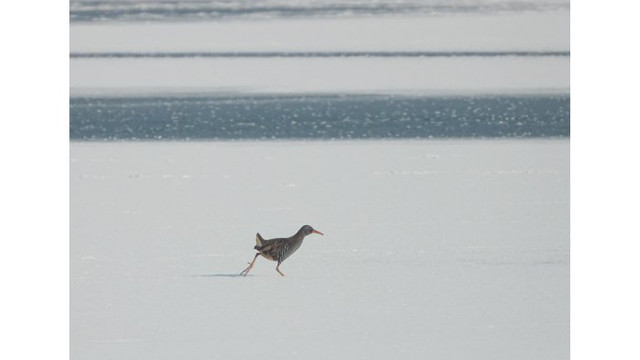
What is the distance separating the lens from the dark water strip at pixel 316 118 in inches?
154

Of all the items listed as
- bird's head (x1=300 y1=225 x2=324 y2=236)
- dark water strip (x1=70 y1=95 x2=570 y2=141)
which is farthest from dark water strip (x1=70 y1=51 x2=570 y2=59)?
bird's head (x1=300 y1=225 x2=324 y2=236)

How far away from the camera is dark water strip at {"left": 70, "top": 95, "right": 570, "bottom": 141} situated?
3.91m

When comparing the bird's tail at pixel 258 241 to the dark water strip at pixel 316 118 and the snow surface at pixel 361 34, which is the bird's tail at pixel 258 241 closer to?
the dark water strip at pixel 316 118

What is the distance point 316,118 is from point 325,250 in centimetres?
42

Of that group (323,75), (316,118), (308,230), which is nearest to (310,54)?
(323,75)

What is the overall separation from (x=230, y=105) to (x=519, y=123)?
893mm

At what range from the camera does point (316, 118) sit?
396 cm

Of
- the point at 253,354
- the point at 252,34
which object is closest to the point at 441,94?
the point at 252,34

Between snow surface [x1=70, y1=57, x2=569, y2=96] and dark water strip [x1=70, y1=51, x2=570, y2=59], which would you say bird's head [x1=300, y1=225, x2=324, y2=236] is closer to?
snow surface [x1=70, y1=57, x2=569, y2=96]

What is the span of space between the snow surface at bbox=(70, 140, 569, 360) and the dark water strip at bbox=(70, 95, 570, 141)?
47 mm

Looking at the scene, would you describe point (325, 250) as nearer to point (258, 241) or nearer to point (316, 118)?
point (258, 241)

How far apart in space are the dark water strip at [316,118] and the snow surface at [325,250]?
47 millimetres

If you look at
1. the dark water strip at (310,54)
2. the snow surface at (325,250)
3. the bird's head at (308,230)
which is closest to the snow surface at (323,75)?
the dark water strip at (310,54)

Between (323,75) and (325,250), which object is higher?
(323,75)
